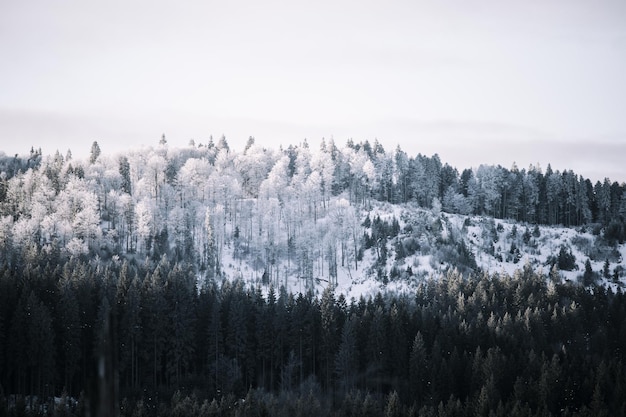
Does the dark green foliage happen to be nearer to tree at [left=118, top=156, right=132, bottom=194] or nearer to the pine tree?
tree at [left=118, top=156, right=132, bottom=194]

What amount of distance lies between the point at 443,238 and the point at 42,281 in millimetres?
83158

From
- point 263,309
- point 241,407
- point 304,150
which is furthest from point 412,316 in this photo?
point 304,150

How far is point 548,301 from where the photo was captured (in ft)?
323

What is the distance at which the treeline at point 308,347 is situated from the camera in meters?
69.9

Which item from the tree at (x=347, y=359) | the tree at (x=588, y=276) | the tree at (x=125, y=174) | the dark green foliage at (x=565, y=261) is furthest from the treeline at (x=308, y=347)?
the tree at (x=125, y=174)

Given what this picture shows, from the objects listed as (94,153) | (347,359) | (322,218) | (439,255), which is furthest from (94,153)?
(347,359)

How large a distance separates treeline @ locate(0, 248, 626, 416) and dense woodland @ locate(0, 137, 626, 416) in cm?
28

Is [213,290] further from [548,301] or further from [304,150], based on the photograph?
[304,150]

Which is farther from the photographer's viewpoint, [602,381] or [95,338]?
[95,338]

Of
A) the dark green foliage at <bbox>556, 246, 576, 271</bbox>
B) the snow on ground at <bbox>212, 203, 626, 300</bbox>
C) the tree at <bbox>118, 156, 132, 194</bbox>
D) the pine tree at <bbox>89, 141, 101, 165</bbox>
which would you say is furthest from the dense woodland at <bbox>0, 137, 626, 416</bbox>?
the pine tree at <bbox>89, 141, 101, 165</bbox>

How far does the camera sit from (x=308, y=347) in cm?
8869

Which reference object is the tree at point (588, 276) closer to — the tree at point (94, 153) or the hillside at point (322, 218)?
the hillside at point (322, 218)

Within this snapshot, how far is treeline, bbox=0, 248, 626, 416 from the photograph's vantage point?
69.9 meters

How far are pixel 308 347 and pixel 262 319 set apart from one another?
8480 mm
